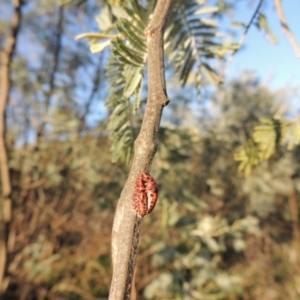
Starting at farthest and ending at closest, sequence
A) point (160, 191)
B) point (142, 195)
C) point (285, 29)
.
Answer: point (160, 191) < point (285, 29) < point (142, 195)

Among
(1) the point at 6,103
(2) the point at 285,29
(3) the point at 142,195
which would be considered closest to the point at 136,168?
(3) the point at 142,195

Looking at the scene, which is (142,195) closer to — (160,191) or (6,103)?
(160,191)

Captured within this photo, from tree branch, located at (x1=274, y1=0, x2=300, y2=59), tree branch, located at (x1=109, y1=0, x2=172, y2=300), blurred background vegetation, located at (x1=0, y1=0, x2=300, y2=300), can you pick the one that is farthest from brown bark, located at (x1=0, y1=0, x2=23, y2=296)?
tree branch, located at (x1=109, y1=0, x2=172, y2=300)

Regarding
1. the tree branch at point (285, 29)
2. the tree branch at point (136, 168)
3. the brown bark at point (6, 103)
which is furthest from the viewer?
the brown bark at point (6, 103)

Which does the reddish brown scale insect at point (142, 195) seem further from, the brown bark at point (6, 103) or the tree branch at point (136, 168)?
Answer: the brown bark at point (6, 103)

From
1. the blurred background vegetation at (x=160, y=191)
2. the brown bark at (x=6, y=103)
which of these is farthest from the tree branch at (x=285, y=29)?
the brown bark at (x=6, y=103)

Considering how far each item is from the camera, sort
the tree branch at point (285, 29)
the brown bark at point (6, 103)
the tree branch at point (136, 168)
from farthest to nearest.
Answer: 1. the brown bark at point (6, 103)
2. the tree branch at point (285, 29)
3. the tree branch at point (136, 168)

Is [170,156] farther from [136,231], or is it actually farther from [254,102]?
[254,102]
